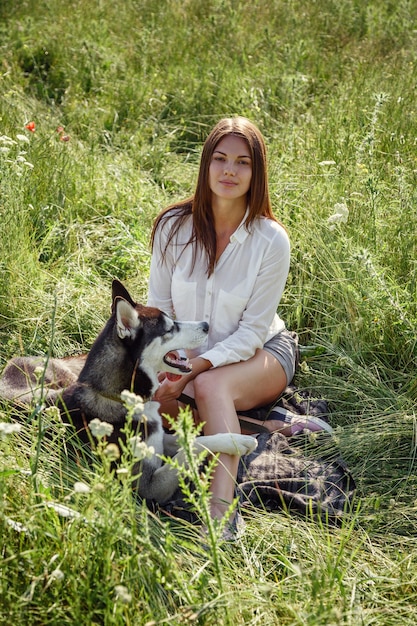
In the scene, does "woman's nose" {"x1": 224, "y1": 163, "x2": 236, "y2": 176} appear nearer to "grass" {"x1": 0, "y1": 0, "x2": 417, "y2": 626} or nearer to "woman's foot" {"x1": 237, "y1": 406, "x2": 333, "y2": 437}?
"grass" {"x1": 0, "y1": 0, "x2": 417, "y2": 626}

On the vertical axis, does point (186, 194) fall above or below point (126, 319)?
above

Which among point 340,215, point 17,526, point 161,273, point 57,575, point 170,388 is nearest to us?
point 57,575

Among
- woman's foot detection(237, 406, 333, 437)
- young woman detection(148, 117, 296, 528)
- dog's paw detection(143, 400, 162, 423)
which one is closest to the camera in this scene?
dog's paw detection(143, 400, 162, 423)

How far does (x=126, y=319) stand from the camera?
3377 millimetres

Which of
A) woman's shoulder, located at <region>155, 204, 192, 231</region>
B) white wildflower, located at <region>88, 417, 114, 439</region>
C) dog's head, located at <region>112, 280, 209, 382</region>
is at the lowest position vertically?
dog's head, located at <region>112, 280, 209, 382</region>

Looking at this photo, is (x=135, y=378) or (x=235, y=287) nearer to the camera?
(x=135, y=378)

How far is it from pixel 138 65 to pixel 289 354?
483cm

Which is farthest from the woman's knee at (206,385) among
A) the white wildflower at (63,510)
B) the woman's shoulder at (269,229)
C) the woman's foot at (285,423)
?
the white wildflower at (63,510)

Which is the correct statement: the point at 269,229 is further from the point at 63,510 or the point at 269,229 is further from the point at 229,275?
the point at 63,510

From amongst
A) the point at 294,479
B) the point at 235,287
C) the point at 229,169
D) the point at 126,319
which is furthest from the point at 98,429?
the point at 229,169

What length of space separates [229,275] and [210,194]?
0.44m

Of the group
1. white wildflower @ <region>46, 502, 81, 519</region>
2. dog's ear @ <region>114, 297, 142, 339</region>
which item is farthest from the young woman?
white wildflower @ <region>46, 502, 81, 519</region>

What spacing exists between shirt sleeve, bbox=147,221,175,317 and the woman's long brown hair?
3 cm

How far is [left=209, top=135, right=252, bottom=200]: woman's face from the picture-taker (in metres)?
3.73
